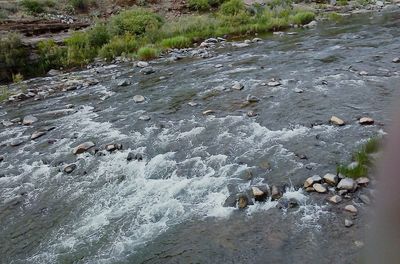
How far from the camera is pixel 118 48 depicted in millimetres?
21500

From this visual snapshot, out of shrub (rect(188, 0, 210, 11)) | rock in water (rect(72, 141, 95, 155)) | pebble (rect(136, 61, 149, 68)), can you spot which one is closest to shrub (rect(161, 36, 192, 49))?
pebble (rect(136, 61, 149, 68))

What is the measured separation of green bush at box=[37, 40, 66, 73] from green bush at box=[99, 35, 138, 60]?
2.02 m

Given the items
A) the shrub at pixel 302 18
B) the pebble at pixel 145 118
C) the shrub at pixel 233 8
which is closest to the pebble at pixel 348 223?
the pebble at pixel 145 118

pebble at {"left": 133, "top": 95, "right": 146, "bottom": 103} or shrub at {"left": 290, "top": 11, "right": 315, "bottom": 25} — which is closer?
pebble at {"left": 133, "top": 95, "right": 146, "bottom": 103}

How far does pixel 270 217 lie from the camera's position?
20.5ft

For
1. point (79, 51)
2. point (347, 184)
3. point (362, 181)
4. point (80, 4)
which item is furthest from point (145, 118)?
point (80, 4)

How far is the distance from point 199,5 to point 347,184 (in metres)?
29.7

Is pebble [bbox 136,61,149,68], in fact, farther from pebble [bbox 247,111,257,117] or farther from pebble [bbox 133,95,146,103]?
pebble [bbox 247,111,257,117]

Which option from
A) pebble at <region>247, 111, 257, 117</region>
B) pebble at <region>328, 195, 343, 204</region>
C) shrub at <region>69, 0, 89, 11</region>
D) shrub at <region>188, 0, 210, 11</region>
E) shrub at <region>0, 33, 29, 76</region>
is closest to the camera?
pebble at <region>328, 195, 343, 204</region>

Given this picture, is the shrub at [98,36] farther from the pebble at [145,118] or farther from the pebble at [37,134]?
the pebble at [145,118]

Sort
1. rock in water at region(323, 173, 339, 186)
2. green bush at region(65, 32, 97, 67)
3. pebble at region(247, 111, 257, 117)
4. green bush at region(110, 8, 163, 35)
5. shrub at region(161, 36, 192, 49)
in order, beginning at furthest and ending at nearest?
green bush at region(110, 8, 163, 35)
shrub at region(161, 36, 192, 49)
green bush at region(65, 32, 97, 67)
pebble at region(247, 111, 257, 117)
rock in water at region(323, 173, 339, 186)

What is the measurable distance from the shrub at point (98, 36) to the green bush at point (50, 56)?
68.6 inches

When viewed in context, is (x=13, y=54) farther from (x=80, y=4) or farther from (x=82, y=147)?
(x=80, y=4)

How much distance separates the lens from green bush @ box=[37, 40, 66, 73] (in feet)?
66.8
